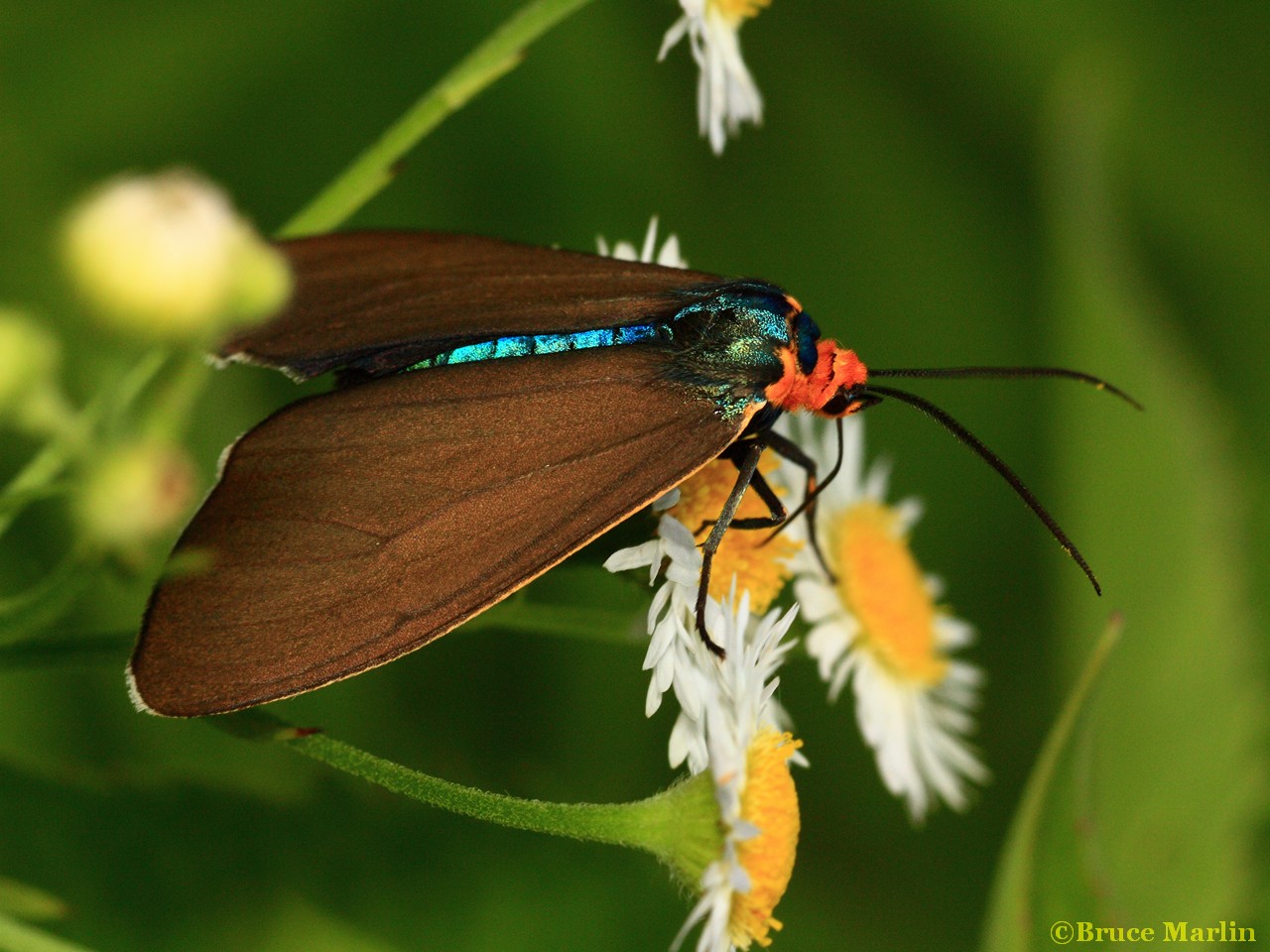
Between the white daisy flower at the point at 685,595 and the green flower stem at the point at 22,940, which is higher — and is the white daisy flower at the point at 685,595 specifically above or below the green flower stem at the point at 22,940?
above

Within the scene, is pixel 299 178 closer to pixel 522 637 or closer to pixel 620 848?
pixel 522 637

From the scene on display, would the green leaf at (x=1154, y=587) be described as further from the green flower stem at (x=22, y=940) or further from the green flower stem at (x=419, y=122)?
the green flower stem at (x=22, y=940)

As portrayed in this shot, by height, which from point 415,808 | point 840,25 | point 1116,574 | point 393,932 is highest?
point 840,25

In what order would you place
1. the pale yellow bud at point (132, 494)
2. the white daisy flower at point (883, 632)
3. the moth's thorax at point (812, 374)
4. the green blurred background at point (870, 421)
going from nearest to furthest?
the pale yellow bud at point (132, 494), the moth's thorax at point (812, 374), the green blurred background at point (870, 421), the white daisy flower at point (883, 632)

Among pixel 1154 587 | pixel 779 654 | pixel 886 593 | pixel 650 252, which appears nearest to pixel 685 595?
pixel 779 654

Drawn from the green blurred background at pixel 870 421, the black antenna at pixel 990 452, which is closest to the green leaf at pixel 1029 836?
the green blurred background at pixel 870 421

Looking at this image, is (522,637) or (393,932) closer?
(393,932)

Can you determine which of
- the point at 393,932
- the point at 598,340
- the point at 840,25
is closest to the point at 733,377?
the point at 598,340
